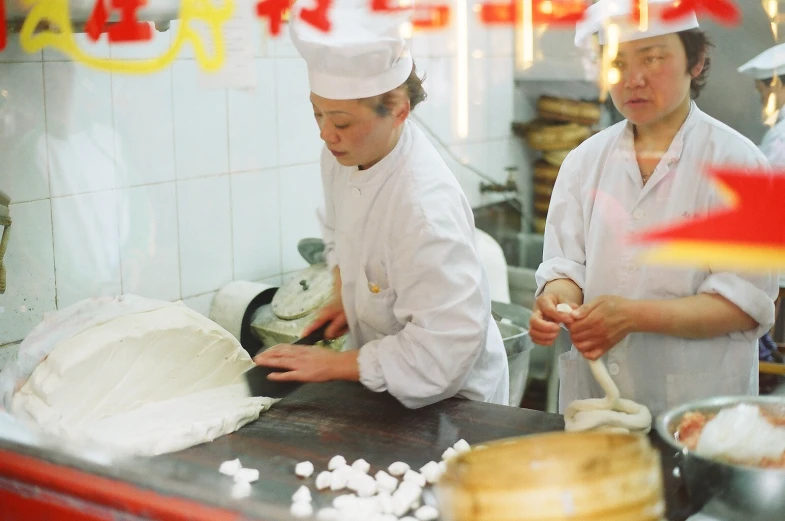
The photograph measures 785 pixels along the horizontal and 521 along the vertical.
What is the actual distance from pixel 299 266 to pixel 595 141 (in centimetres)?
81

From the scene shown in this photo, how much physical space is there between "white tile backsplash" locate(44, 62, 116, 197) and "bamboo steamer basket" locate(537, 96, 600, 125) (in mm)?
876

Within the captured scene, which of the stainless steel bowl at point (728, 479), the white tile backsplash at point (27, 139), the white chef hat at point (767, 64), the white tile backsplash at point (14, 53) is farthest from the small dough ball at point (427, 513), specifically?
the white tile backsplash at point (14, 53)

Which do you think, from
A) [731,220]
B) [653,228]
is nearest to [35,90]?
[653,228]

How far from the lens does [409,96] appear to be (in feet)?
5.71

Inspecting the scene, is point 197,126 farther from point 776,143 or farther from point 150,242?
point 776,143

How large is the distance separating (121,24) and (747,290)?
4.23 ft

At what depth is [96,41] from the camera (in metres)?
1.75

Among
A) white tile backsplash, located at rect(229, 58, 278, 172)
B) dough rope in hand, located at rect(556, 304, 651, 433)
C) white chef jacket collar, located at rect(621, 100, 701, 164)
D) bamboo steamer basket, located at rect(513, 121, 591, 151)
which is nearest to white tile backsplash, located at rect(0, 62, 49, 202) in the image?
white tile backsplash, located at rect(229, 58, 278, 172)

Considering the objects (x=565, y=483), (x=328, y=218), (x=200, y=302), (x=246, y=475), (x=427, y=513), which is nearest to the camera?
(x=565, y=483)

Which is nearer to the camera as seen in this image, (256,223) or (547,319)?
(547,319)

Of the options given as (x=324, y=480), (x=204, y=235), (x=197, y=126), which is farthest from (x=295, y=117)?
(x=324, y=480)

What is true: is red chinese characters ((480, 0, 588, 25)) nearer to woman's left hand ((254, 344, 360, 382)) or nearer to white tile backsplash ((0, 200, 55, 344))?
woman's left hand ((254, 344, 360, 382))

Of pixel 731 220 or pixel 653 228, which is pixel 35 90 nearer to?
pixel 653 228

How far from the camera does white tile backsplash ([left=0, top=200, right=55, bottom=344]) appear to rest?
A: 1.74 m
